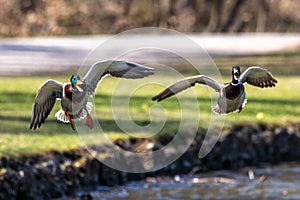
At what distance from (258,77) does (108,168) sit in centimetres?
507

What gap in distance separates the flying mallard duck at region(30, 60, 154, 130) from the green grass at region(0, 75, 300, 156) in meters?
4.26

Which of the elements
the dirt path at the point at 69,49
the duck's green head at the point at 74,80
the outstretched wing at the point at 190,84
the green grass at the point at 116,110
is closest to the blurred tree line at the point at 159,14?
the dirt path at the point at 69,49

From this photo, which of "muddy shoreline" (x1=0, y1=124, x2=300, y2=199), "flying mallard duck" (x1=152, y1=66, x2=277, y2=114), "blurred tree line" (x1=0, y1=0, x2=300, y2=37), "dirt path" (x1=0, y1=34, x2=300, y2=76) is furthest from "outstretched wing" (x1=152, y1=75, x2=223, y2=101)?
"blurred tree line" (x1=0, y1=0, x2=300, y2=37)

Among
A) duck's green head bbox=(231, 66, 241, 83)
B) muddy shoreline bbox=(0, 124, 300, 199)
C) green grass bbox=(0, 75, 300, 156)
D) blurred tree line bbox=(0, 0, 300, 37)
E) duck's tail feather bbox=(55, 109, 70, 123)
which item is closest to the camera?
duck's green head bbox=(231, 66, 241, 83)

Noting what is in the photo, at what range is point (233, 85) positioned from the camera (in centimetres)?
470

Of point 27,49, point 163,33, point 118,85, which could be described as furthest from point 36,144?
point 163,33

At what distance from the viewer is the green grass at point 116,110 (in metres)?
10.2

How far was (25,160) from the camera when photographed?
9.26m

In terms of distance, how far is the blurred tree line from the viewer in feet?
104

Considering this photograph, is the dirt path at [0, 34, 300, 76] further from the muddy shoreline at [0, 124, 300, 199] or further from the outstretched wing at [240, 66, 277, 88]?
the outstretched wing at [240, 66, 277, 88]

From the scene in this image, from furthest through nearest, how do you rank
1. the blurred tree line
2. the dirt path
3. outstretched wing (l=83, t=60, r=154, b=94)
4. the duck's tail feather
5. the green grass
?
the blurred tree line → the dirt path → the green grass → the duck's tail feather → outstretched wing (l=83, t=60, r=154, b=94)

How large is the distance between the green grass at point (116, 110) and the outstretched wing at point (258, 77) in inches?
188

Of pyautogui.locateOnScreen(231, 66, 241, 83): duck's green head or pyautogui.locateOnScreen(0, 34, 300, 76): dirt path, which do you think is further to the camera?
pyautogui.locateOnScreen(0, 34, 300, 76): dirt path

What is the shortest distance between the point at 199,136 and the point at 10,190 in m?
3.28
